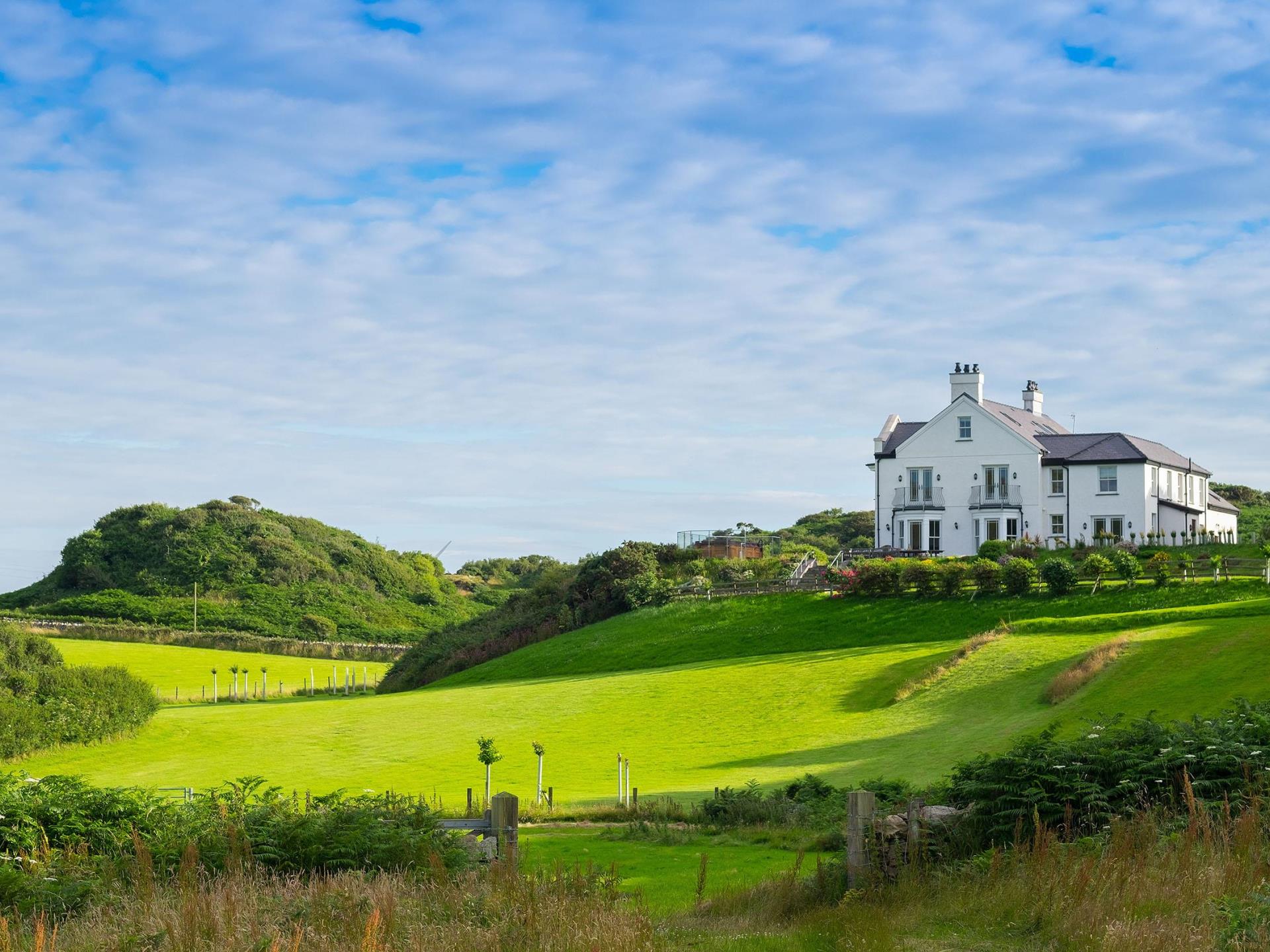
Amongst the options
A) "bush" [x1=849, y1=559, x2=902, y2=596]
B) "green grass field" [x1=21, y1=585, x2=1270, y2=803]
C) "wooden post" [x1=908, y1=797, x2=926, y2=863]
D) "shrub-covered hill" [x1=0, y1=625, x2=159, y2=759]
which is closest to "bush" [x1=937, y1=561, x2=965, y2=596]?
"green grass field" [x1=21, y1=585, x2=1270, y2=803]

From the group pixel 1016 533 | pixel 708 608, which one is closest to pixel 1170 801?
pixel 708 608

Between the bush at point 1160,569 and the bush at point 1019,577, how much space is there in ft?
13.2

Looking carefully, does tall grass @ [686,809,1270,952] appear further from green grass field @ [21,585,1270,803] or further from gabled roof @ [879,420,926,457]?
gabled roof @ [879,420,926,457]

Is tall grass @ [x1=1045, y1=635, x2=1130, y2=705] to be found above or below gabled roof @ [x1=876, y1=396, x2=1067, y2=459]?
below

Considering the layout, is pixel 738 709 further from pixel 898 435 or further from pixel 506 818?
pixel 898 435

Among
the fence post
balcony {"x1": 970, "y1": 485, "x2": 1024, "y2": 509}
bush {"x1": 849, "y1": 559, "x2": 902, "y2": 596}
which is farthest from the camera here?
balcony {"x1": 970, "y1": 485, "x2": 1024, "y2": 509}

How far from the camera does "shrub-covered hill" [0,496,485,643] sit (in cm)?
7712

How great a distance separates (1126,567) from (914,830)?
34.8 meters

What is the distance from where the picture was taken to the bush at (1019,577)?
1710 inches

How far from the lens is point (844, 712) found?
105ft

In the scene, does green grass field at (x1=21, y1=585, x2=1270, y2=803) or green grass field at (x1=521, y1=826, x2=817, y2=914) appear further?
green grass field at (x1=21, y1=585, x2=1270, y2=803)

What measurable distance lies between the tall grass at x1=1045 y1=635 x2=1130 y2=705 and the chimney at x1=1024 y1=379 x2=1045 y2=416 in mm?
34286

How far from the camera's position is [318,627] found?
3081 inches

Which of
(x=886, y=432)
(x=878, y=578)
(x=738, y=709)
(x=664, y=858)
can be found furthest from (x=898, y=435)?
(x=664, y=858)
